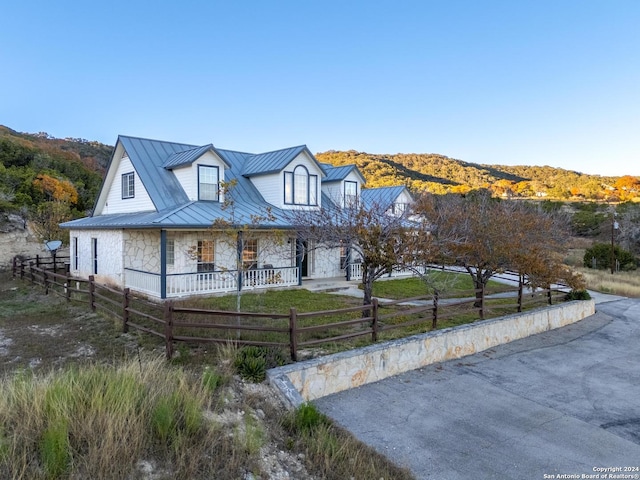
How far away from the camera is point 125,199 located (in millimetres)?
17656

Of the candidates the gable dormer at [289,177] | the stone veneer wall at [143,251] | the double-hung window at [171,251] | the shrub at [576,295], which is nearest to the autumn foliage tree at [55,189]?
the stone veneer wall at [143,251]

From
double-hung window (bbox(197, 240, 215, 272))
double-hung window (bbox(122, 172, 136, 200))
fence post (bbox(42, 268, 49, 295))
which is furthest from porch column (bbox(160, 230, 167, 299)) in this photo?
fence post (bbox(42, 268, 49, 295))

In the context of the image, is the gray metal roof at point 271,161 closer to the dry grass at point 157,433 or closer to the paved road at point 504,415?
the paved road at point 504,415

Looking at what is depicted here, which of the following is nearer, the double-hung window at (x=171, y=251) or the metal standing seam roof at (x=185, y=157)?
the double-hung window at (x=171, y=251)

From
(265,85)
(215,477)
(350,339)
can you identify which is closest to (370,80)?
(265,85)

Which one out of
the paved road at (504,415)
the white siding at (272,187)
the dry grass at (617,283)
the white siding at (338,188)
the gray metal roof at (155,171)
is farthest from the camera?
the dry grass at (617,283)

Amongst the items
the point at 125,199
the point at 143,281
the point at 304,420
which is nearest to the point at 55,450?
the point at 304,420

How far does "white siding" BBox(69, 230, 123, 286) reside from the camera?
53.1 ft

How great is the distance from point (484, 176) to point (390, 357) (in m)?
70.8

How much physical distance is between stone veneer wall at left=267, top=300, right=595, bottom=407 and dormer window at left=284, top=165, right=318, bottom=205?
998 centimetres

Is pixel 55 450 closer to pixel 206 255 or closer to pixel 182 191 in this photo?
pixel 206 255

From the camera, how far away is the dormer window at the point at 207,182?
650 inches

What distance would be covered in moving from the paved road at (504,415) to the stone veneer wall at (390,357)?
0.23m

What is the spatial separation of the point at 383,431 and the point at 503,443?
1726 mm
